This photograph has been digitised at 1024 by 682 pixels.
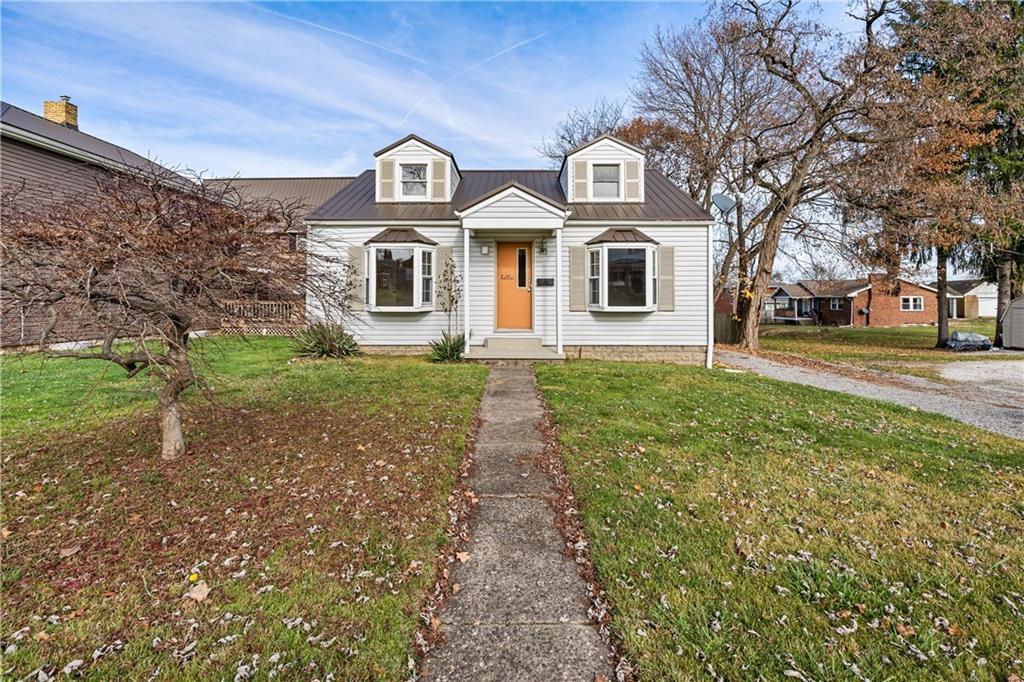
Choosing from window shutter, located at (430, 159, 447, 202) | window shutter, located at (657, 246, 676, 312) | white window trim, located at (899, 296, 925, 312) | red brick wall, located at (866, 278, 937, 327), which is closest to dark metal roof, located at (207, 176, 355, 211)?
window shutter, located at (430, 159, 447, 202)

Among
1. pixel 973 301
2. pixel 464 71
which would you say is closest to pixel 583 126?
pixel 464 71

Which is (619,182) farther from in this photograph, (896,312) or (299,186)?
(896,312)

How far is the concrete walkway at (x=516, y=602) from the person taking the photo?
78.3 inches

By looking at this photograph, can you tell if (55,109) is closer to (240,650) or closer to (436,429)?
(436,429)

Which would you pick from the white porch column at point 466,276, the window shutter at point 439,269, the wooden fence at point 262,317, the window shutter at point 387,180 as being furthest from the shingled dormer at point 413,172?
the wooden fence at point 262,317

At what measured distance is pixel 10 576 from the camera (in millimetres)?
2455

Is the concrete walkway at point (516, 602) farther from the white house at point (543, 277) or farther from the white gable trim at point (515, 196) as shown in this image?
the white gable trim at point (515, 196)

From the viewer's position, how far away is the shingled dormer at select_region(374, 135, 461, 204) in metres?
11.5

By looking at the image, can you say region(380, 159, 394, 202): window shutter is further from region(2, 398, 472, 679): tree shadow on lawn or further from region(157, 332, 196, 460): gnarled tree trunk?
region(157, 332, 196, 460): gnarled tree trunk

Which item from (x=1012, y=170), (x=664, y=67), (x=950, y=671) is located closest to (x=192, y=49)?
(x=950, y=671)

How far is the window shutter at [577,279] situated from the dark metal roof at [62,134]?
9.83m

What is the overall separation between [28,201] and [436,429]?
13.5 feet

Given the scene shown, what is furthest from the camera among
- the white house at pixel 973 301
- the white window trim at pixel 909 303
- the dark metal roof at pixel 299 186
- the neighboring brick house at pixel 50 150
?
the white house at pixel 973 301

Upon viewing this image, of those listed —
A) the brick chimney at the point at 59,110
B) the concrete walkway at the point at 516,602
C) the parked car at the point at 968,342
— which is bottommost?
the concrete walkway at the point at 516,602
